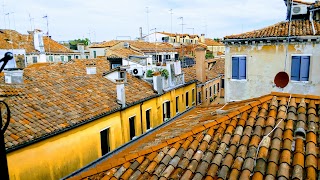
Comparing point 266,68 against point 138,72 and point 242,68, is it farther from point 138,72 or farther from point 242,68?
point 138,72

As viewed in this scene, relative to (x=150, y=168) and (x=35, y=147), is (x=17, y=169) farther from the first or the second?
(x=150, y=168)

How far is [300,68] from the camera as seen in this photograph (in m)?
15.2

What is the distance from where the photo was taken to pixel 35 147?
30.0 feet

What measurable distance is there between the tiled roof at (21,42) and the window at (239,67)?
24977 millimetres

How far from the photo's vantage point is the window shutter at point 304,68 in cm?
1497

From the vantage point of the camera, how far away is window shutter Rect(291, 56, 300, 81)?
15204mm

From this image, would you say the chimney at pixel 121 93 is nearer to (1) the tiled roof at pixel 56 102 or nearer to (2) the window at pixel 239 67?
(1) the tiled roof at pixel 56 102

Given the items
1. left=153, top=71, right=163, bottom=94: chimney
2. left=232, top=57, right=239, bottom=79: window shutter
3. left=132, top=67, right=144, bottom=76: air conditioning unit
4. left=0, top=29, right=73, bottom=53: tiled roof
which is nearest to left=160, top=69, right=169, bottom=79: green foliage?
left=153, top=71, right=163, bottom=94: chimney

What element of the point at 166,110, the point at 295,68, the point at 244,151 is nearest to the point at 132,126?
the point at 166,110

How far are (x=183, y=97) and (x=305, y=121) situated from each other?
56.5 ft

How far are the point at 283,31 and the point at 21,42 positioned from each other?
3097 cm

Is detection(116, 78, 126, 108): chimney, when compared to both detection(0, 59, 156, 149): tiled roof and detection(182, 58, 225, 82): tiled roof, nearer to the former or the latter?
detection(0, 59, 156, 149): tiled roof

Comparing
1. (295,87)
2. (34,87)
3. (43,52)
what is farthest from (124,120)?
(43,52)

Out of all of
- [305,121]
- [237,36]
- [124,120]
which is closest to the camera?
[305,121]
